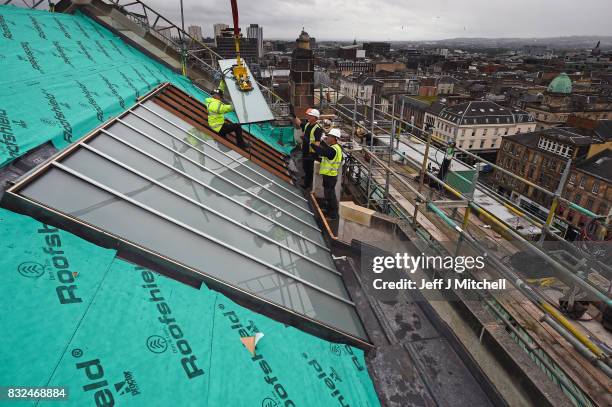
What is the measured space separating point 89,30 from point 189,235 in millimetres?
14374

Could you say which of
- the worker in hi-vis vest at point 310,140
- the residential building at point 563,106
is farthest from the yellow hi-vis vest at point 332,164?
the residential building at point 563,106

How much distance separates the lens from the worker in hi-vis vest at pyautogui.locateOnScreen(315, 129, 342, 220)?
920 centimetres

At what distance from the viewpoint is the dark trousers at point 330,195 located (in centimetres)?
979

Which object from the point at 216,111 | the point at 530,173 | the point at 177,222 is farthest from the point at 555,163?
the point at 177,222

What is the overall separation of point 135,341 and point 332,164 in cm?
708

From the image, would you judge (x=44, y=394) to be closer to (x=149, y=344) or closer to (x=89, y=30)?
(x=149, y=344)

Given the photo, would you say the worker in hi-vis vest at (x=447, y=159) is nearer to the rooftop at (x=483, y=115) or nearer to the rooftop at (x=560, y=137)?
the rooftop at (x=560, y=137)

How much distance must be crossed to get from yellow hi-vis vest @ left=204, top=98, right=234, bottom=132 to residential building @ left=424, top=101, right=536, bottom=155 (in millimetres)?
63670

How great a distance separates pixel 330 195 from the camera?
10.0m

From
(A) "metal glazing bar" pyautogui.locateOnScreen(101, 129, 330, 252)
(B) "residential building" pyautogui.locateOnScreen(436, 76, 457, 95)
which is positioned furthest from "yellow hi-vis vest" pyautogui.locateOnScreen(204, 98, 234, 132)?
(B) "residential building" pyautogui.locateOnScreen(436, 76, 457, 95)

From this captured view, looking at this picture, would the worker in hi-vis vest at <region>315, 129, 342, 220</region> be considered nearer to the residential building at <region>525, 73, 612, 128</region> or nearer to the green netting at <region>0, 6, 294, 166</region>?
the green netting at <region>0, 6, 294, 166</region>

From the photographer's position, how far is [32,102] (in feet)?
21.8

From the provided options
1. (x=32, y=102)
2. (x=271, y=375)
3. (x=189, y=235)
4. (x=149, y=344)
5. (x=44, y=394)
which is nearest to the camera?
(x=44, y=394)

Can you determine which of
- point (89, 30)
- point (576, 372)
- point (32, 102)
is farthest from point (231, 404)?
point (89, 30)
